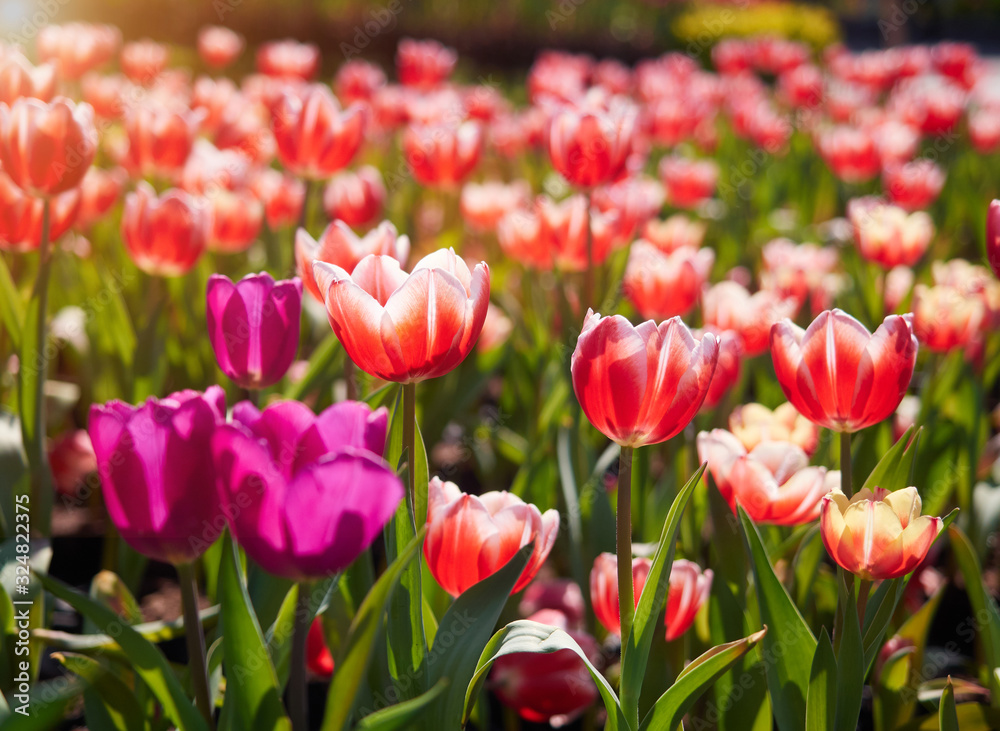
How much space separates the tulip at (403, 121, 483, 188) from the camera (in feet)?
8.38

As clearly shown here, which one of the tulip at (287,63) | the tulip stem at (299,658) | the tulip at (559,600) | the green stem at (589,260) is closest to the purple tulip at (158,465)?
the tulip stem at (299,658)

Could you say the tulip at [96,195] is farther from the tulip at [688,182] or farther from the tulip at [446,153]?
the tulip at [688,182]

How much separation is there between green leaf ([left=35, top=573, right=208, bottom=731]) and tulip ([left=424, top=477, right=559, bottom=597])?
296 millimetres

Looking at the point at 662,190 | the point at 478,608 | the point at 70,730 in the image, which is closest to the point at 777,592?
the point at 478,608

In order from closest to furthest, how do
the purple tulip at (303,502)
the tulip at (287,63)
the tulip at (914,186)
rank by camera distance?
the purple tulip at (303,502)
the tulip at (914,186)
the tulip at (287,63)

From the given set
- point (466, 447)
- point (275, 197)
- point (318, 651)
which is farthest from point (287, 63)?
point (318, 651)

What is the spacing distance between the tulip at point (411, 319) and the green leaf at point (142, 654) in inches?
13.5

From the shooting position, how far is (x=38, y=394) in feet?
4.63

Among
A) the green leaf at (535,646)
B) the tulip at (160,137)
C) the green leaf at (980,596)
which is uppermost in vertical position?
the tulip at (160,137)

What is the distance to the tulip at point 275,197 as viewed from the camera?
2441mm

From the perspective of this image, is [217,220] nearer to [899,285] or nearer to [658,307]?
[658,307]

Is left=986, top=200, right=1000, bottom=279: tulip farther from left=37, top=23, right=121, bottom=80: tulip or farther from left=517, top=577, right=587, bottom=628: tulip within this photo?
left=37, top=23, right=121, bottom=80: tulip

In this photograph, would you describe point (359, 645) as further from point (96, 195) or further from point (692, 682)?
point (96, 195)

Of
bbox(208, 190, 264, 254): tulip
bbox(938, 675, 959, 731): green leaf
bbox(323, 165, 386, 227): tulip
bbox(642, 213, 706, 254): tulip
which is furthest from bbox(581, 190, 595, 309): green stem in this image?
bbox(938, 675, 959, 731): green leaf
